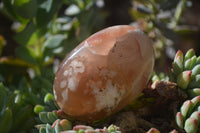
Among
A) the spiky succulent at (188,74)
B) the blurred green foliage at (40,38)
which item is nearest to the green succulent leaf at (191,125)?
the spiky succulent at (188,74)

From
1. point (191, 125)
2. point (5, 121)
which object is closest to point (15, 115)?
point (5, 121)

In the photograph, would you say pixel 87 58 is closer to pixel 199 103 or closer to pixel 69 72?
pixel 69 72

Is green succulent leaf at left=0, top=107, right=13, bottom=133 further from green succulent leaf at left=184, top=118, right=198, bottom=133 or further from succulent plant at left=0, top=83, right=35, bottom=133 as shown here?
green succulent leaf at left=184, top=118, right=198, bottom=133

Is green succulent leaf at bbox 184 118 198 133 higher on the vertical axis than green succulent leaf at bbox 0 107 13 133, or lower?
lower

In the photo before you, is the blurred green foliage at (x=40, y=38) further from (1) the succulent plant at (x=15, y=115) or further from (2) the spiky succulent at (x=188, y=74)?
(2) the spiky succulent at (x=188, y=74)

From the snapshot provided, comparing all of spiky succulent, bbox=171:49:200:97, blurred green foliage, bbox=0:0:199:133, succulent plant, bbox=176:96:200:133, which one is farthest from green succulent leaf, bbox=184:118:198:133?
blurred green foliage, bbox=0:0:199:133

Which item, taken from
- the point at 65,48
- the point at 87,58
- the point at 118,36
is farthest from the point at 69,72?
the point at 65,48

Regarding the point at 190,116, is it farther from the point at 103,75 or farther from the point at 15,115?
the point at 15,115
